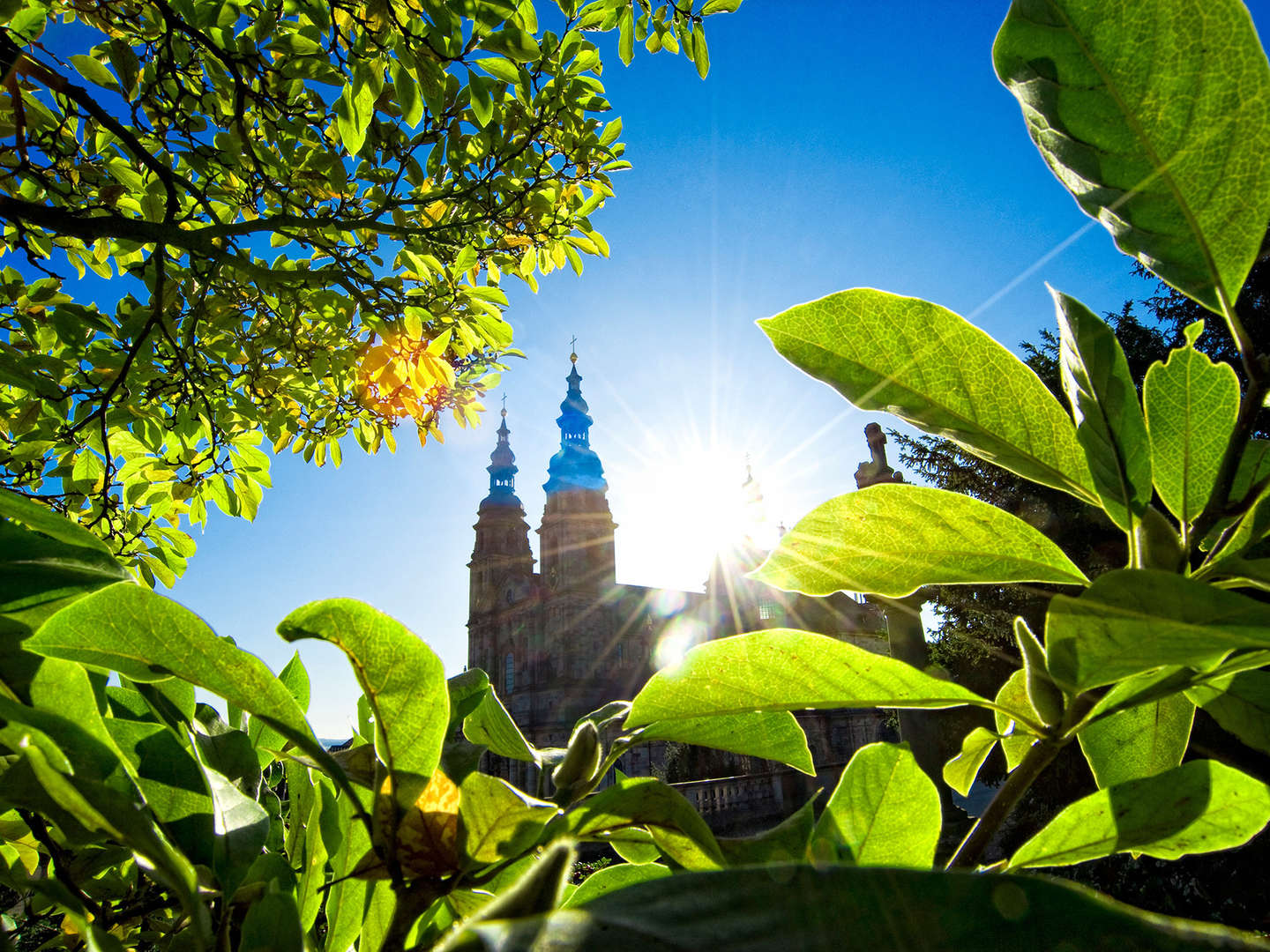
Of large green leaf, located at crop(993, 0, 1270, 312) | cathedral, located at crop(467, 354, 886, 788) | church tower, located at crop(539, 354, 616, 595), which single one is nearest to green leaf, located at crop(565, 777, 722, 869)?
large green leaf, located at crop(993, 0, 1270, 312)

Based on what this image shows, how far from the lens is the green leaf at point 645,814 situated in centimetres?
45

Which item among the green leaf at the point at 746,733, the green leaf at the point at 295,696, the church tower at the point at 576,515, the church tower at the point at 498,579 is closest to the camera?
the green leaf at the point at 746,733

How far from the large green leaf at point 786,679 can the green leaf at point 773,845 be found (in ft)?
0.33

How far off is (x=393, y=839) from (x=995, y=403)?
53 centimetres

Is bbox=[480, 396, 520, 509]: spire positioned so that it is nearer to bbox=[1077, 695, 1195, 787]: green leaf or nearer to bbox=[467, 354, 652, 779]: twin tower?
bbox=[467, 354, 652, 779]: twin tower

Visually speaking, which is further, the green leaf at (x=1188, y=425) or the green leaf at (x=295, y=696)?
the green leaf at (x=295, y=696)

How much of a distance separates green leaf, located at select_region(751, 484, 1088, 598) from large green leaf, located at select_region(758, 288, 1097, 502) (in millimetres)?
57

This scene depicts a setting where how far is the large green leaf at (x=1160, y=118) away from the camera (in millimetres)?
395

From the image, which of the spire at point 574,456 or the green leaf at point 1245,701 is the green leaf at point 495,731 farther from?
the spire at point 574,456

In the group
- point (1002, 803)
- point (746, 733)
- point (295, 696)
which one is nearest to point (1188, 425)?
point (1002, 803)

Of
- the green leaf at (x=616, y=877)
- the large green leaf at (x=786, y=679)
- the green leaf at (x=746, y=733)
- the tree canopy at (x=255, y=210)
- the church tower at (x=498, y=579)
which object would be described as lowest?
the green leaf at (x=616, y=877)

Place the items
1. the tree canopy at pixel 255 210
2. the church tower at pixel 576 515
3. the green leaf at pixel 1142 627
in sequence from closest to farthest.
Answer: the green leaf at pixel 1142 627 < the tree canopy at pixel 255 210 < the church tower at pixel 576 515

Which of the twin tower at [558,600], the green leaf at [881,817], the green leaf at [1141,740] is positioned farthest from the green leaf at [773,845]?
the twin tower at [558,600]

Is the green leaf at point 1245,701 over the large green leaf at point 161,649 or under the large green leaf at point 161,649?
under
